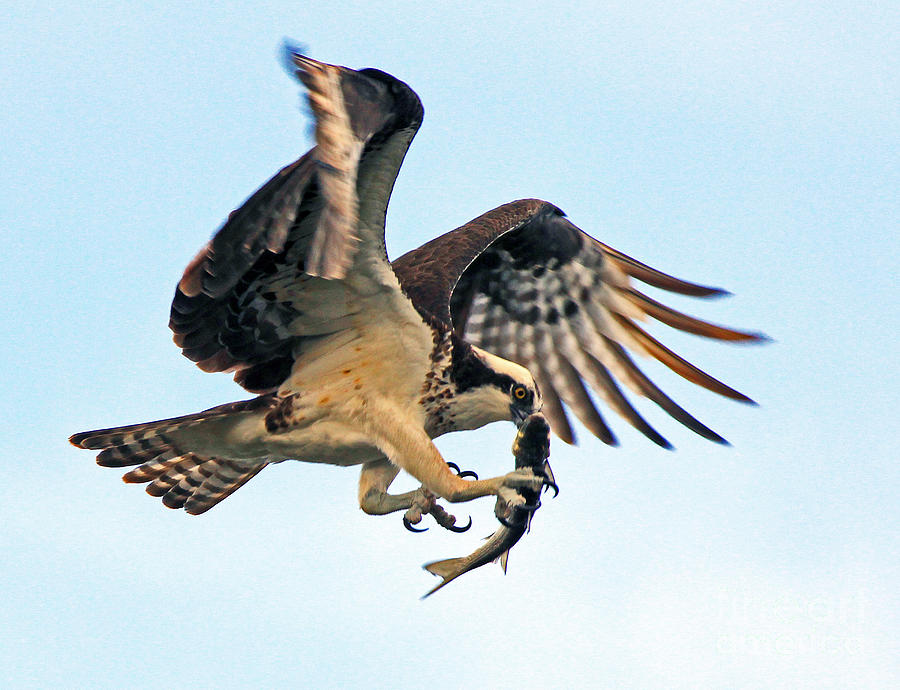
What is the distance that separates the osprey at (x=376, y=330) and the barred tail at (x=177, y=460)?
0.04ft

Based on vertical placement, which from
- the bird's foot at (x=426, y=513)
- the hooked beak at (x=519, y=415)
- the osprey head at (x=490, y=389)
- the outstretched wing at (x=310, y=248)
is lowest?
the bird's foot at (x=426, y=513)

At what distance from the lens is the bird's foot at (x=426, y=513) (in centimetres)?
766

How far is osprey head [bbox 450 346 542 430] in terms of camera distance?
7445 millimetres

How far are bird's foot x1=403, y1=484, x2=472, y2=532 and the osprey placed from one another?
0.5 inches

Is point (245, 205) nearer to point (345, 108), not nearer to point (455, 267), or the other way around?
point (345, 108)

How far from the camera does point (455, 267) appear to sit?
8664 mm

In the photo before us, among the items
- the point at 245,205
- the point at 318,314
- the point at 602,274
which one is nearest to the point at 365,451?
the point at 318,314

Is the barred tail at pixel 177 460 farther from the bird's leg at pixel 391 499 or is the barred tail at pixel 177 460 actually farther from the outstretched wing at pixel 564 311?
the outstretched wing at pixel 564 311

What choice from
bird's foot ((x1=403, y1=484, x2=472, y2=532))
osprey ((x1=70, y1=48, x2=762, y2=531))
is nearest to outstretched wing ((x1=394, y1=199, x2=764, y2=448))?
osprey ((x1=70, y1=48, x2=762, y2=531))

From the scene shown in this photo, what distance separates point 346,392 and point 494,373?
878 mm

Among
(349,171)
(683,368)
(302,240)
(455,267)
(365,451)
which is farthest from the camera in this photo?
(683,368)

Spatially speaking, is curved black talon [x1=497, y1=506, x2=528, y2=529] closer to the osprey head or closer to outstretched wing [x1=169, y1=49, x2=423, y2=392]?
the osprey head

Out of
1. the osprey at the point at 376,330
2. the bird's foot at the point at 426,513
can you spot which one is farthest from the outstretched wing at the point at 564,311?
the bird's foot at the point at 426,513

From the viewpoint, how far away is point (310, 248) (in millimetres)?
6922
